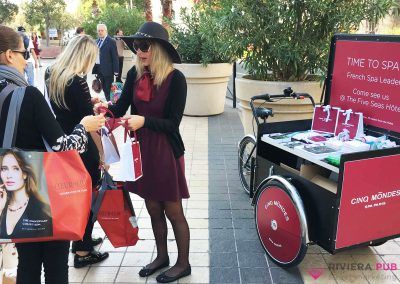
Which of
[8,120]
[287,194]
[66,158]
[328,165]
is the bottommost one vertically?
[287,194]

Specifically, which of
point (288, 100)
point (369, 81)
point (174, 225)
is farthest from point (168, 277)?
point (288, 100)

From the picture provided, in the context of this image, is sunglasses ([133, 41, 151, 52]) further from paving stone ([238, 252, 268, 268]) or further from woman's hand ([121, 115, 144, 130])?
paving stone ([238, 252, 268, 268])

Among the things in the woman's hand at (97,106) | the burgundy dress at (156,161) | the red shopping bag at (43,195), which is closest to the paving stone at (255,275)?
the burgundy dress at (156,161)

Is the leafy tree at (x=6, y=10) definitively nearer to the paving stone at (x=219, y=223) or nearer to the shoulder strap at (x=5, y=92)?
the paving stone at (x=219, y=223)

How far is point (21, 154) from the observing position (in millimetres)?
1904

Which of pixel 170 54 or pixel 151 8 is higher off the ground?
pixel 151 8

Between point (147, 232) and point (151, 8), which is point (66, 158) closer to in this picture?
point (147, 232)

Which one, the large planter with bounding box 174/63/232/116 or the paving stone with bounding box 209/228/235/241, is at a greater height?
the large planter with bounding box 174/63/232/116

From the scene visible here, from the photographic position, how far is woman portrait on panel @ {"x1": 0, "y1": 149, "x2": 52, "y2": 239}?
1.93 m

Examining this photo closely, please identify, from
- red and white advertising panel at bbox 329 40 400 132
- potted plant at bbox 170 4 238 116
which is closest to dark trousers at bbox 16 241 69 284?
red and white advertising panel at bbox 329 40 400 132

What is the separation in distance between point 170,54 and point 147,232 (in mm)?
1747

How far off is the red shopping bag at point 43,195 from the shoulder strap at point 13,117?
0.06 m

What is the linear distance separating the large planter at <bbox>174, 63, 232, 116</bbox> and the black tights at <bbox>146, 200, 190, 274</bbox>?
17.7 feet

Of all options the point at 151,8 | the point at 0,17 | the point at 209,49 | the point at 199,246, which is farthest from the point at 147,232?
the point at 0,17
